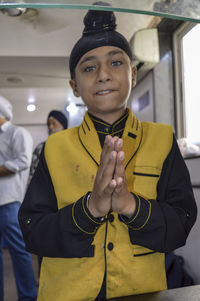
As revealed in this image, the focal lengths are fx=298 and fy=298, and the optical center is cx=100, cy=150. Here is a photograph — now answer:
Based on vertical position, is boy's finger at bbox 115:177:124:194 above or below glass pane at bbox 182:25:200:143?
below

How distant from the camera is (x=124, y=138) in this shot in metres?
0.31

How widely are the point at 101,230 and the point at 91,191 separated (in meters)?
0.06

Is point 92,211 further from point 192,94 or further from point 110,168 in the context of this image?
point 192,94

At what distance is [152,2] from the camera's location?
→ 0.50 feet

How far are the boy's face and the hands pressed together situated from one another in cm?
6

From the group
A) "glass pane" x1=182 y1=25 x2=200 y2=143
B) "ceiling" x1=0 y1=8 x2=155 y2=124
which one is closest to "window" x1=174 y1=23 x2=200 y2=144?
"glass pane" x1=182 y1=25 x2=200 y2=143

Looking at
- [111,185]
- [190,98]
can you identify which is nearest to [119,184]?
[111,185]

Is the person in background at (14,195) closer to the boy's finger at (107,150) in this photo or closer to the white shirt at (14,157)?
the white shirt at (14,157)

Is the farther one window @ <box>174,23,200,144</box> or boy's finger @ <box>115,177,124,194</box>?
window @ <box>174,23,200,144</box>

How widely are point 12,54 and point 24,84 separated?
76mm

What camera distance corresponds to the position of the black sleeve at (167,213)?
0.90 ft

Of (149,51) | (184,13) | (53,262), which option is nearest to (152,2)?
(184,13)

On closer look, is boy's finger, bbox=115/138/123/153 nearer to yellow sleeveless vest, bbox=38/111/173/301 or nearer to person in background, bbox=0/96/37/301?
yellow sleeveless vest, bbox=38/111/173/301

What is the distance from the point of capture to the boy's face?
26 centimetres
